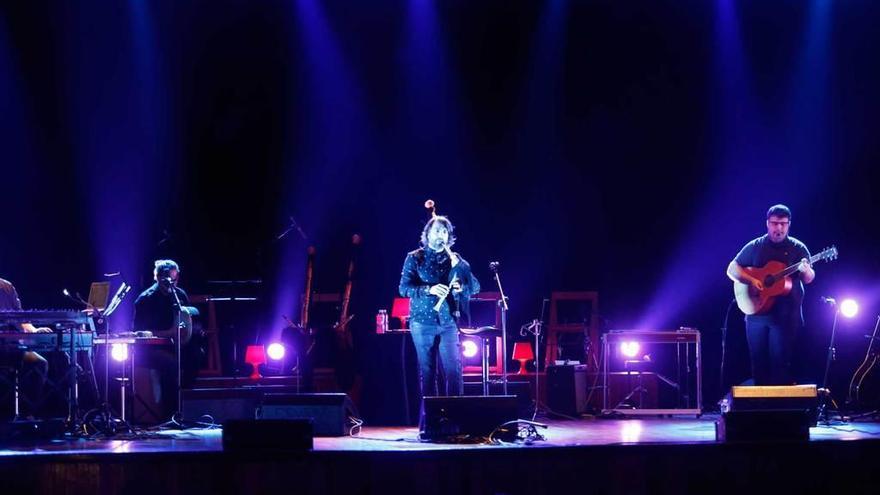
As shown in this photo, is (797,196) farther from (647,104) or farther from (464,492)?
(464,492)

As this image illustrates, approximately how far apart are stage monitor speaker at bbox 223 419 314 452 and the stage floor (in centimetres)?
18

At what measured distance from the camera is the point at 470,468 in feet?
22.0

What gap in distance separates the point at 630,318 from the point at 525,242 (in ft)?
5.74

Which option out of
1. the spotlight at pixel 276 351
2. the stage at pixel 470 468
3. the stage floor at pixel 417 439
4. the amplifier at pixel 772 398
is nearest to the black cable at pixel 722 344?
the stage floor at pixel 417 439

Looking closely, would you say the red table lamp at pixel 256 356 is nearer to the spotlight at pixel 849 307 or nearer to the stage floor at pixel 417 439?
the stage floor at pixel 417 439

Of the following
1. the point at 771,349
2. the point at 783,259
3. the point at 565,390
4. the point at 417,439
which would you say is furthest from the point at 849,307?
the point at 417,439

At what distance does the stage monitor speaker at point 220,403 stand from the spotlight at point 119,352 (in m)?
0.81

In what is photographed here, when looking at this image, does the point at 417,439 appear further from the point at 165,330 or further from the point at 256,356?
the point at 256,356

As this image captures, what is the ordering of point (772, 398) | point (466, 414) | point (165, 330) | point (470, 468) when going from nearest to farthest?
point (470, 468) → point (466, 414) → point (772, 398) → point (165, 330)

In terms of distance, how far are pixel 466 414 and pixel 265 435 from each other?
163cm

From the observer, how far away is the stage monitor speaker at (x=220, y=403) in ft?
32.3

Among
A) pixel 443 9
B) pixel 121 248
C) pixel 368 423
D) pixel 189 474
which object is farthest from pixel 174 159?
pixel 189 474

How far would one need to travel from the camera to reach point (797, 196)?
12.6 meters

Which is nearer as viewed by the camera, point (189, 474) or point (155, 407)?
point (189, 474)
